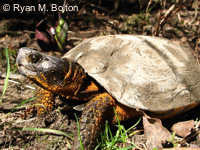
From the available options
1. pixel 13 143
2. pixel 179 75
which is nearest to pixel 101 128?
pixel 13 143

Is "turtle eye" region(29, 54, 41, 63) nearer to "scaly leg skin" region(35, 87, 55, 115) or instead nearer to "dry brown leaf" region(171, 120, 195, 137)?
"scaly leg skin" region(35, 87, 55, 115)

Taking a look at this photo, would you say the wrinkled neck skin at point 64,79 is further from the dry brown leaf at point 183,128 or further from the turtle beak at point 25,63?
the dry brown leaf at point 183,128

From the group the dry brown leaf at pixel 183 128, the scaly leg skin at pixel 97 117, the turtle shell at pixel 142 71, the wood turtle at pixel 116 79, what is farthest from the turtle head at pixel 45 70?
the dry brown leaf at pixel 183 128

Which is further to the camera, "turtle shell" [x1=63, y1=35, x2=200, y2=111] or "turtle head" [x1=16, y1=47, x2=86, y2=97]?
"turtle shell" [x1=63, y1=35, x2=200, y2=111]

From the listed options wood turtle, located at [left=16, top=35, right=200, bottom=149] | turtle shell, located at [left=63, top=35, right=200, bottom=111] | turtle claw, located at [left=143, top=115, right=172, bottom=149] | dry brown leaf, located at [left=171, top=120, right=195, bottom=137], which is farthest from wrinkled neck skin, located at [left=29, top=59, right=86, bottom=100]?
dry brown leaf, located at [left=171, top=120, right=195, bottom=137]

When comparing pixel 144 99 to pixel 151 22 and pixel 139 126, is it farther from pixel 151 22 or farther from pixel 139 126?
pixel 151 22

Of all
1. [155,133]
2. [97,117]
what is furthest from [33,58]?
[155,133]
